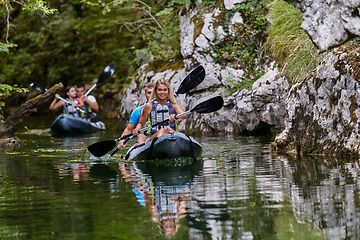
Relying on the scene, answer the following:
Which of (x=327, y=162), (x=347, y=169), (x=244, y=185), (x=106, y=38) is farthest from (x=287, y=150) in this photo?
(x=106, y=38)

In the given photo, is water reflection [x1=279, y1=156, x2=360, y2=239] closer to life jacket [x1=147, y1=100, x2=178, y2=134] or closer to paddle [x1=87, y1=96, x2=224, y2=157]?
paddle [x1=87, y1=96, x2=224, y2=157]

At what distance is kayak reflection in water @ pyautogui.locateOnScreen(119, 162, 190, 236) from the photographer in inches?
121

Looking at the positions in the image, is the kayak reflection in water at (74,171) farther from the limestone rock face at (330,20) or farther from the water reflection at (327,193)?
the limestone rock face at (330,20)

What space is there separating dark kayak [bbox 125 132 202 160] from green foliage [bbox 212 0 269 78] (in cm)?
507

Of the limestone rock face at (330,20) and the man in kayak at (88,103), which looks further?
the man in kayak at (88,103)

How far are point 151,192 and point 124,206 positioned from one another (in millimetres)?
595

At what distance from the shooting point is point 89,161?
6.90 meters

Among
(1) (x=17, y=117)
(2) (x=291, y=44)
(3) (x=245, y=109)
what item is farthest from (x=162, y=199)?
(3) (x=245, y=109)

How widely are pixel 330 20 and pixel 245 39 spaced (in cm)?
662

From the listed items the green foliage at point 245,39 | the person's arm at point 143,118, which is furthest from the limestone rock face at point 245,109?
the person's arm at point 143,118

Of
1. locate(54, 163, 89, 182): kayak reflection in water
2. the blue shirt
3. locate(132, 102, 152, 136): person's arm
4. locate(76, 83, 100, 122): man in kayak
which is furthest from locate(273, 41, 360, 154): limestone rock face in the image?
locate(76, 83, 100, 122): man in kayak

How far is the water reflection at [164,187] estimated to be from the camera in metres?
3.18

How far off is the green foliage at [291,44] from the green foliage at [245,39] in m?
0.57

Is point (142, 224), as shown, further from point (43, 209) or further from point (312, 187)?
point (312, 187)
